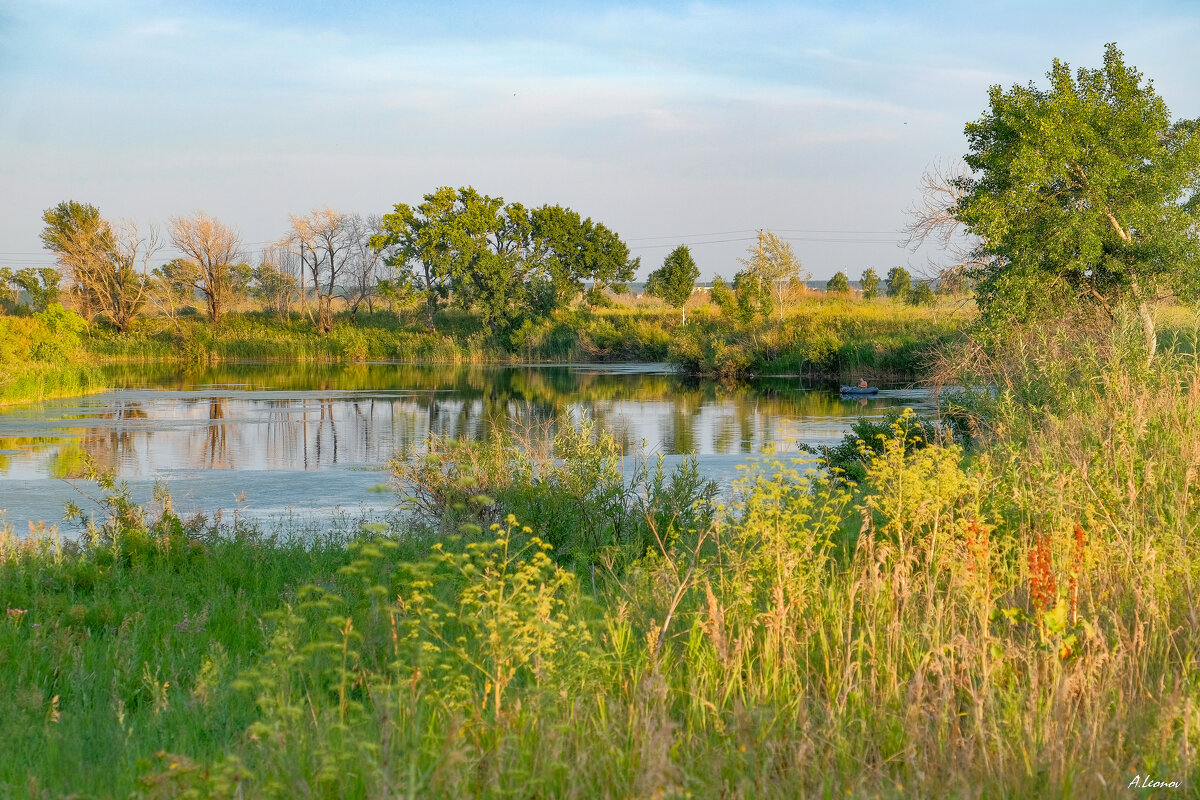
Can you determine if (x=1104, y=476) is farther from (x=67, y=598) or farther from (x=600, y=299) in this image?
(x=600, y=299)

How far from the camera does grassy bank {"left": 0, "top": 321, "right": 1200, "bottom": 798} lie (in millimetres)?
3031

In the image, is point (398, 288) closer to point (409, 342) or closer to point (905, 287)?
point (409, 342)

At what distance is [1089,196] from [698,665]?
14.6m

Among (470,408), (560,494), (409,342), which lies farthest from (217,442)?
(409,342)

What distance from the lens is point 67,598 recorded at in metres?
6.00

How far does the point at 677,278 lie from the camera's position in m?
54.4

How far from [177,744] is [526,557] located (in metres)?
3.66

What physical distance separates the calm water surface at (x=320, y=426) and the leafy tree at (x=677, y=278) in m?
16.6

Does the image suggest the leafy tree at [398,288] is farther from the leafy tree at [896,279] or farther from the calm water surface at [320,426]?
the leafy tree at [896,279]

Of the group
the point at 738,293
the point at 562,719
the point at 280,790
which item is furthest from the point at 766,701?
the point at 738,293

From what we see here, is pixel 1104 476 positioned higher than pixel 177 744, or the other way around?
pixel 1104 476

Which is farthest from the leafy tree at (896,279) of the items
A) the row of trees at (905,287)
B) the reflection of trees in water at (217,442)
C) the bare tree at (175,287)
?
the reflection of trees in water at (217,442)
